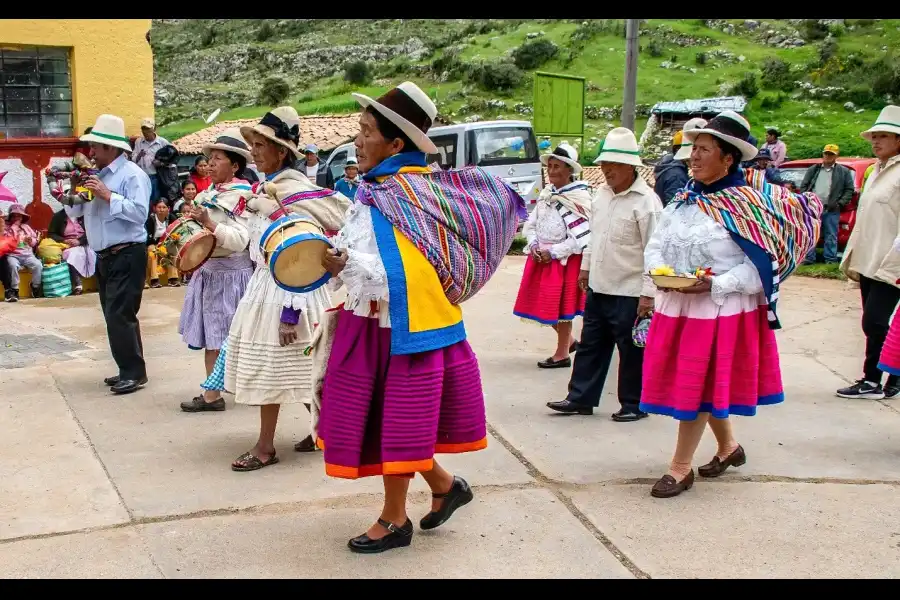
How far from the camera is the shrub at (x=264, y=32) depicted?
81438mm

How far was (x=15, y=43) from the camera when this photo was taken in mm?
11578

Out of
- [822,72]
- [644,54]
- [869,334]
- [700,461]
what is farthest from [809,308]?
[644,54]

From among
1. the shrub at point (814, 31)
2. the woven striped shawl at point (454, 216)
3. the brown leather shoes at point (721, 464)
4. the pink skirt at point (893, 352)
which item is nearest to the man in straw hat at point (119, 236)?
the woven striped shawl at point (454, 216)

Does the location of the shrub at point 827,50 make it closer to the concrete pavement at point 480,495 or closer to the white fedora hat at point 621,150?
the concrete pavement at point 480,495

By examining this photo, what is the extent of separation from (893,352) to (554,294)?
271cm

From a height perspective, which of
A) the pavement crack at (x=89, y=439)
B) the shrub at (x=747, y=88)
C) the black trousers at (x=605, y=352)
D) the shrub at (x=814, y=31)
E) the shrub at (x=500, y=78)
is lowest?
the pavement crack at (x=89, y=439)

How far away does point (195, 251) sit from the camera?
223 inches

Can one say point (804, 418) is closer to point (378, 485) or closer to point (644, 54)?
point (378, 485)

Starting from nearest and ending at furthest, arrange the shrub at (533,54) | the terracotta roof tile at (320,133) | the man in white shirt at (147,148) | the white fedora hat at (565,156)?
the white fedora hat at (565,156) < the man in white shirt at (147,148) < the terracotta roof tile at (320,133) < the shrub at (533,54)

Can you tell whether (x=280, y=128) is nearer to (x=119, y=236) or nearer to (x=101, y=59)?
(x=119, y=236)

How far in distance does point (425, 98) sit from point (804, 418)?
3.58m

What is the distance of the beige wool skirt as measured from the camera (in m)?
5.27

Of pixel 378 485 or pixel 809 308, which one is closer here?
pixel 378 485

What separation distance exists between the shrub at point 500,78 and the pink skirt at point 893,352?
40417 mm
